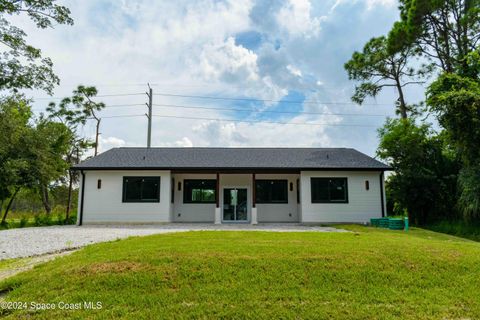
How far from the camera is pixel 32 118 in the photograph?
2247cm

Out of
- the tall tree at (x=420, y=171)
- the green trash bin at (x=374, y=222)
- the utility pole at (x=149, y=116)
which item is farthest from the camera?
the utility pole at (x=149, y=116)

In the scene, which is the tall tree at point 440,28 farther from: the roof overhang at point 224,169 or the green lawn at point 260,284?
the green lawn at point 260,284

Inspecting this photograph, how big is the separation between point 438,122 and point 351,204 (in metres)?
5.23

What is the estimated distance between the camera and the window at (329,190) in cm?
1488

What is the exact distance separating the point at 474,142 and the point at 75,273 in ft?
47.3

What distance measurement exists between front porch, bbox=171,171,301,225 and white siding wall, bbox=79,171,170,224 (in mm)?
1312

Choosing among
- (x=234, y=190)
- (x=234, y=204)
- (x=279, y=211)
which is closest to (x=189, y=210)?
(x=234, y=204)

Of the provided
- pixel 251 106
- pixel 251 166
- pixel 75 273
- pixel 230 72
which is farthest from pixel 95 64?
pixel 251 106

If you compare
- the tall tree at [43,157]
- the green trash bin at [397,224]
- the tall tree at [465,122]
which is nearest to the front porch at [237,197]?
the green trash bin at [397,224]

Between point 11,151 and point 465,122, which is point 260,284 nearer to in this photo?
point 465,122

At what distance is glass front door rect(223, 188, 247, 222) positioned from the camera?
1616 cm

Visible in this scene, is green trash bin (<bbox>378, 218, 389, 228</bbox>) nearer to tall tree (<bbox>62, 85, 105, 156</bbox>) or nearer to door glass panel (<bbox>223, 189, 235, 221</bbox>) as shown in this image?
door glass panel (<bbox>223, 189, 235, 221</bbox>)

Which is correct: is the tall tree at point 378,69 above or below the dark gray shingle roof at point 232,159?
above

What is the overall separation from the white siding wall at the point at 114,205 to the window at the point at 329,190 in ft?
23.6
